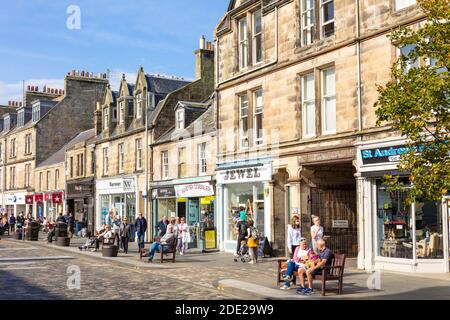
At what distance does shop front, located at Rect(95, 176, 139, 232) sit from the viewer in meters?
36.8

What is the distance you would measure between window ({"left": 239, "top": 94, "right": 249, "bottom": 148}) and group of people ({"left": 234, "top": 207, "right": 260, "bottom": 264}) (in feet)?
11.8

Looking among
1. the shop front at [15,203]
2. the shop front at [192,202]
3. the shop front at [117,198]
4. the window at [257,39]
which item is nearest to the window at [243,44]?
the window at [257,39]

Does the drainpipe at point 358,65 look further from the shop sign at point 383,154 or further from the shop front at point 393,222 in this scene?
the shop front at point 393,222

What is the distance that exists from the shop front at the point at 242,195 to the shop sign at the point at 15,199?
120ft

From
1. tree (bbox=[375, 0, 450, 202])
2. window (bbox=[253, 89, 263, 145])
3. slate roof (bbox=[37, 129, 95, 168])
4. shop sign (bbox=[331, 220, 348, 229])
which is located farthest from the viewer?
slate roof (bbox=[37, 129, 95, 168])

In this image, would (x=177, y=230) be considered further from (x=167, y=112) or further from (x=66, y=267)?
(x=167, y=112)

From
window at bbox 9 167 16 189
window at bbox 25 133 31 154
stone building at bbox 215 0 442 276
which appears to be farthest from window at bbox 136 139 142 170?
window at bbox 9 167 16 189

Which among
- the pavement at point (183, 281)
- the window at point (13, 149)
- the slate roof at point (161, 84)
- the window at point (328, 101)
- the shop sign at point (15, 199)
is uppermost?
the slate roof at point (161, 84)

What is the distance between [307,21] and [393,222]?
8541 mm

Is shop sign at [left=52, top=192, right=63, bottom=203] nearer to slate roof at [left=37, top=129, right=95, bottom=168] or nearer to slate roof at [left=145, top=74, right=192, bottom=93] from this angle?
slate roof at [left=37, top=129, right=95, bottom=168]

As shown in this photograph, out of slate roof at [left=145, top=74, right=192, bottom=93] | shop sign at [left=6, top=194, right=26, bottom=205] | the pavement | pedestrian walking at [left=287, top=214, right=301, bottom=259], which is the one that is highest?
slate roof at [left=145, top=74, right=192, bottom=93]

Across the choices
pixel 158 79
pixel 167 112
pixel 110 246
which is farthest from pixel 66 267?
pixel 158 79

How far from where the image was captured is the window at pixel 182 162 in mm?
31294

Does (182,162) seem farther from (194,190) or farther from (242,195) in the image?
(242,195)
